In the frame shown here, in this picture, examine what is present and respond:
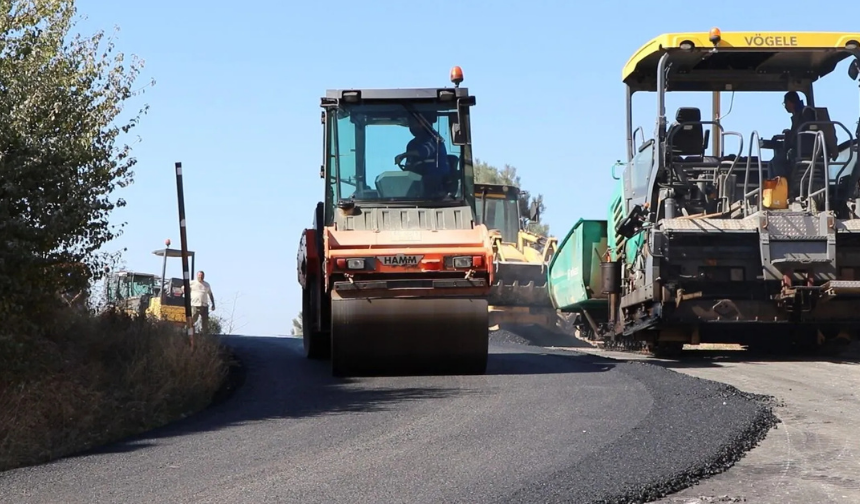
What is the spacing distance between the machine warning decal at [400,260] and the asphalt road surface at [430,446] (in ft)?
3.49

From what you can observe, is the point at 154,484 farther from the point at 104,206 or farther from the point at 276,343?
the point at 276,343

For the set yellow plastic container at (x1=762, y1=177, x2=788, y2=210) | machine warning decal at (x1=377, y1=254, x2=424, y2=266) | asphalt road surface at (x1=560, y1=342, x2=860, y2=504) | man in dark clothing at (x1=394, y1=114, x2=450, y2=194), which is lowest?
asphalt road surface at (x1=560, y1=342, x2=860, y2=504)

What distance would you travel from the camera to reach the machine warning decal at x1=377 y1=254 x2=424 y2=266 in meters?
11.0

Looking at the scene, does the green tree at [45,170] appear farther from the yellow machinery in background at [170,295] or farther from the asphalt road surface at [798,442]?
the yellow machinery in background at [170,295]

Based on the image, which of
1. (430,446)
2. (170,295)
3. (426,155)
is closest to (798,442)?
(430,446)

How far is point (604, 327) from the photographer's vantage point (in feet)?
59.6

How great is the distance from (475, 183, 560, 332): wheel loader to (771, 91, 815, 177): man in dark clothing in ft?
29.5

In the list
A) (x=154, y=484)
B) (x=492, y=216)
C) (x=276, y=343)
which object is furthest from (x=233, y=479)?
(x=492, y=216)

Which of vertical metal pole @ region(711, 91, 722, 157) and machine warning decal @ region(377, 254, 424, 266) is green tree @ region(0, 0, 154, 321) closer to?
machine warning decal @ region(377, 254, 424, 266)

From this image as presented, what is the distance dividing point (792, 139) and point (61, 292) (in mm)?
8646

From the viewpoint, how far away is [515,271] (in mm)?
24484

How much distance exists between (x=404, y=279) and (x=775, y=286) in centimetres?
464

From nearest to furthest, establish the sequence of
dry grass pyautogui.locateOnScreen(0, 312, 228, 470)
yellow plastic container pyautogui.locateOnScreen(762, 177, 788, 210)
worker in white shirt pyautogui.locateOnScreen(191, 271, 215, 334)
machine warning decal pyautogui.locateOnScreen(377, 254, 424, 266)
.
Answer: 1. dry grass pyautogui.locateOnScreen(0, 312, 228, 470)
2. machine warning decal pyautogui.locateOnScreen(377, 254, 424, 266)
3. yellow plastic container pyautogui.locateOnScreen(762, 177, 788, 210)
4. worker in white shirt pyautogui.locateOnScreen(191, 271, 215, 334)

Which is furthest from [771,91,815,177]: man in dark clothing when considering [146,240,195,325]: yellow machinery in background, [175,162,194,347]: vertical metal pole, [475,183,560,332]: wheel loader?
[146,240,195,325]: yellow machinery in background
